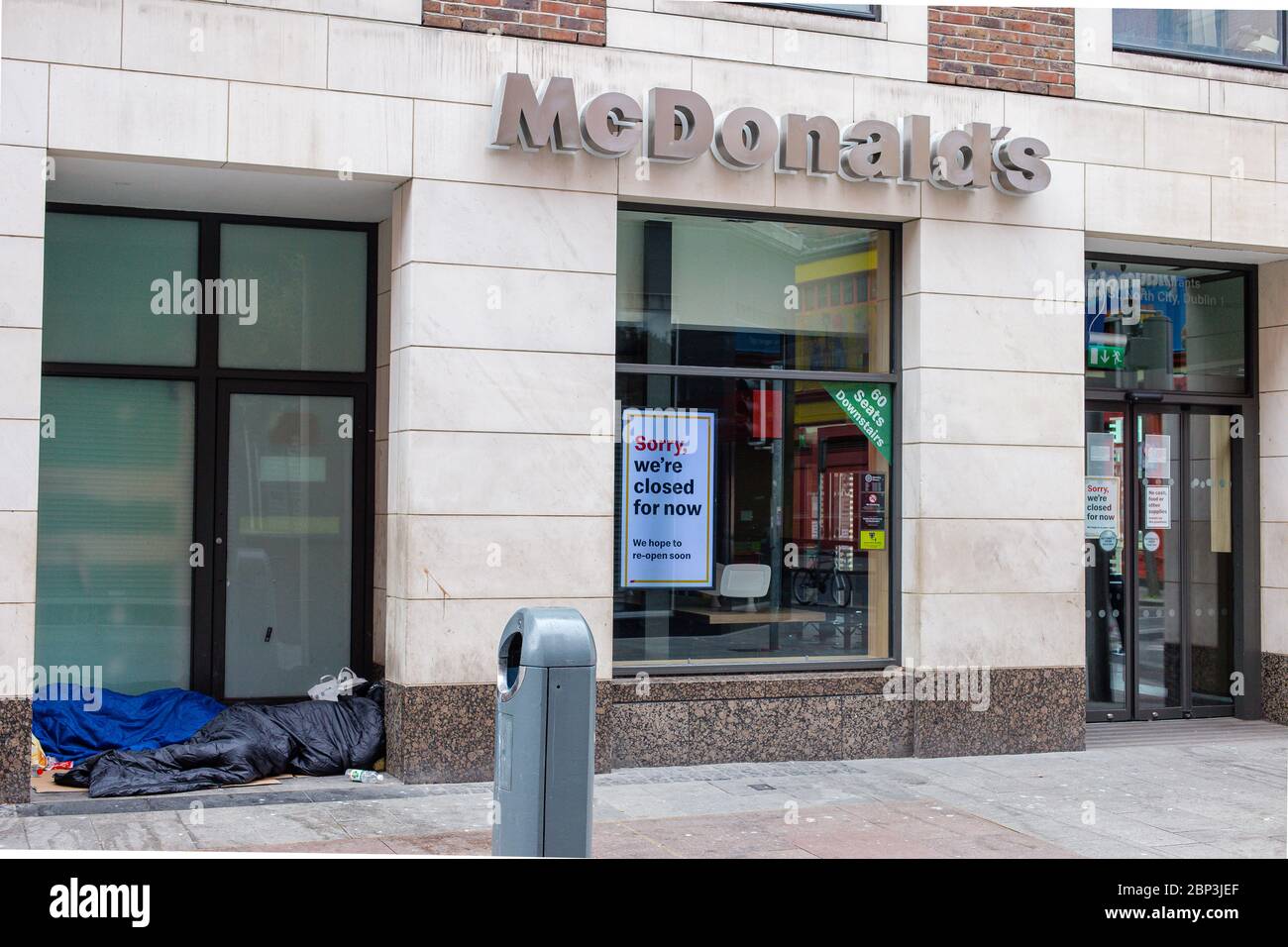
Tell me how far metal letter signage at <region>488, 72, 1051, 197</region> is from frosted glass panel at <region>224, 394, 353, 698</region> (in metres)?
2.55

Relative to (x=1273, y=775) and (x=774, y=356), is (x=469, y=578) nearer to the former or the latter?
(x=774, y=356)

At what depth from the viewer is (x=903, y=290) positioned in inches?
394

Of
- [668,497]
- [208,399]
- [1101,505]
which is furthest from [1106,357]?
[208,399]

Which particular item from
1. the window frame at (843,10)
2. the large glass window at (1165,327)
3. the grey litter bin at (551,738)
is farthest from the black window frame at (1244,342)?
the grey litter bin at (551,738)

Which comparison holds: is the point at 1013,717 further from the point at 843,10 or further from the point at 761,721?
the point at 843,10

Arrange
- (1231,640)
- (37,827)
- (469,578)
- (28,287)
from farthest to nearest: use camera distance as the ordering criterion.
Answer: (1231,640) < (469,578) < (28,287) < (37,827)

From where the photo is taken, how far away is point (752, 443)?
32.1 feet

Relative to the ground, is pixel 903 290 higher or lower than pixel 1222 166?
lower

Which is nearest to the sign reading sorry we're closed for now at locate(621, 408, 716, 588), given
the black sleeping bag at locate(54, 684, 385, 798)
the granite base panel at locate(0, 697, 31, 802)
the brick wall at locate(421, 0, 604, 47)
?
the black sleeping bag at locate(54, 684, 385, 798)

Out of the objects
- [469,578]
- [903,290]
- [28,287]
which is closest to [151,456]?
[28,287]

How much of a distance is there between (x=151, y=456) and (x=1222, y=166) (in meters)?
8.09

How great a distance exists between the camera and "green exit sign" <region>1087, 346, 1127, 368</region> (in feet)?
36.8

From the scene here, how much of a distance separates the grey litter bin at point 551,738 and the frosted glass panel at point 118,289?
215 inches

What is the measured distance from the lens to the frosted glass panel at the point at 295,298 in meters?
9.74
